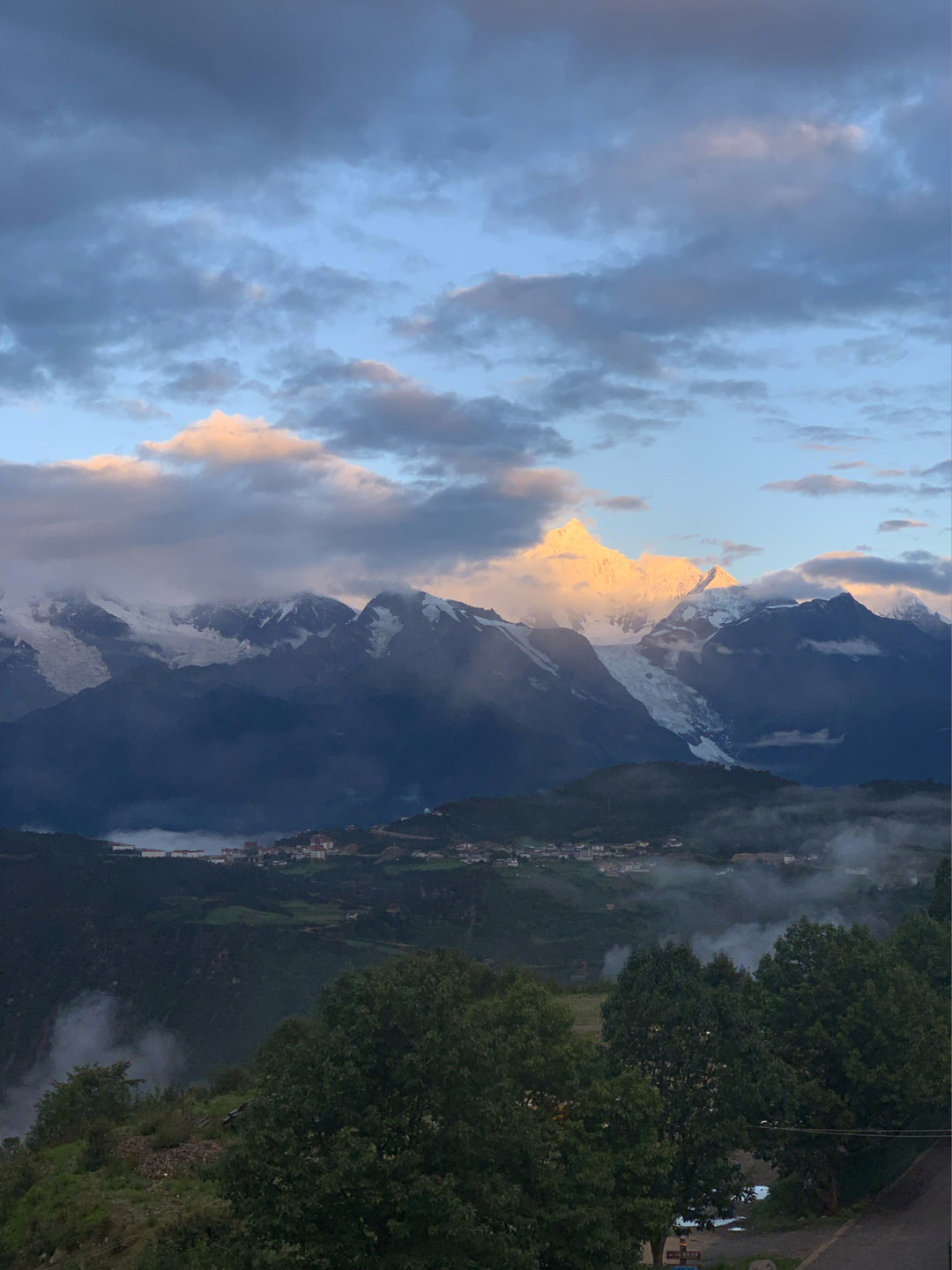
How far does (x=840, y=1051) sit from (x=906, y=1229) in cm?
840

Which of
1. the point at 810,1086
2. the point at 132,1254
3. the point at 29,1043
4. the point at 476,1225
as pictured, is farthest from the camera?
the point at 29,1043

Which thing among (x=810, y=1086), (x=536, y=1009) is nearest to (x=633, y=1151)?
(x=536, y=1009)

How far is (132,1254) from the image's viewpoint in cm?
3825

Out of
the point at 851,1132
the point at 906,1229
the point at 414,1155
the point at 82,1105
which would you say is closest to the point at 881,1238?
the point at 906,1229

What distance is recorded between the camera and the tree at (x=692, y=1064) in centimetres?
4600

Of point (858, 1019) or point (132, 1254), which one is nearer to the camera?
point (132, 1254)

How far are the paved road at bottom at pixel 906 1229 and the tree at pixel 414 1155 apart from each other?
581 inches

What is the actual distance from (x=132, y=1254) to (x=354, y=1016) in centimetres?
1421

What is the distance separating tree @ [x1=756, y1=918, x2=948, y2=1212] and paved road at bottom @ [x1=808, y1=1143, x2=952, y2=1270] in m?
2.65

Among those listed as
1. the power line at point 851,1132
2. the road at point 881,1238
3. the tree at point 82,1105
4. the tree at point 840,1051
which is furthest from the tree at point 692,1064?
the tree at point 82,1105

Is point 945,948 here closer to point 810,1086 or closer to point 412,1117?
point 810,1086

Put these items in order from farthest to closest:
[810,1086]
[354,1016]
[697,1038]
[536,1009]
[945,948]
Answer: [945,948]
[810,1086]
[697,1038]
[536,1009]
[354,1016]

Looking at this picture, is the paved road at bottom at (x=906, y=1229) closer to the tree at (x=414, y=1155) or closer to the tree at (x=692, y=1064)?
the tree at (x=692, y=1064)

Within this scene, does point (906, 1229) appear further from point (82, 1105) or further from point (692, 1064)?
point (82, 1105)
